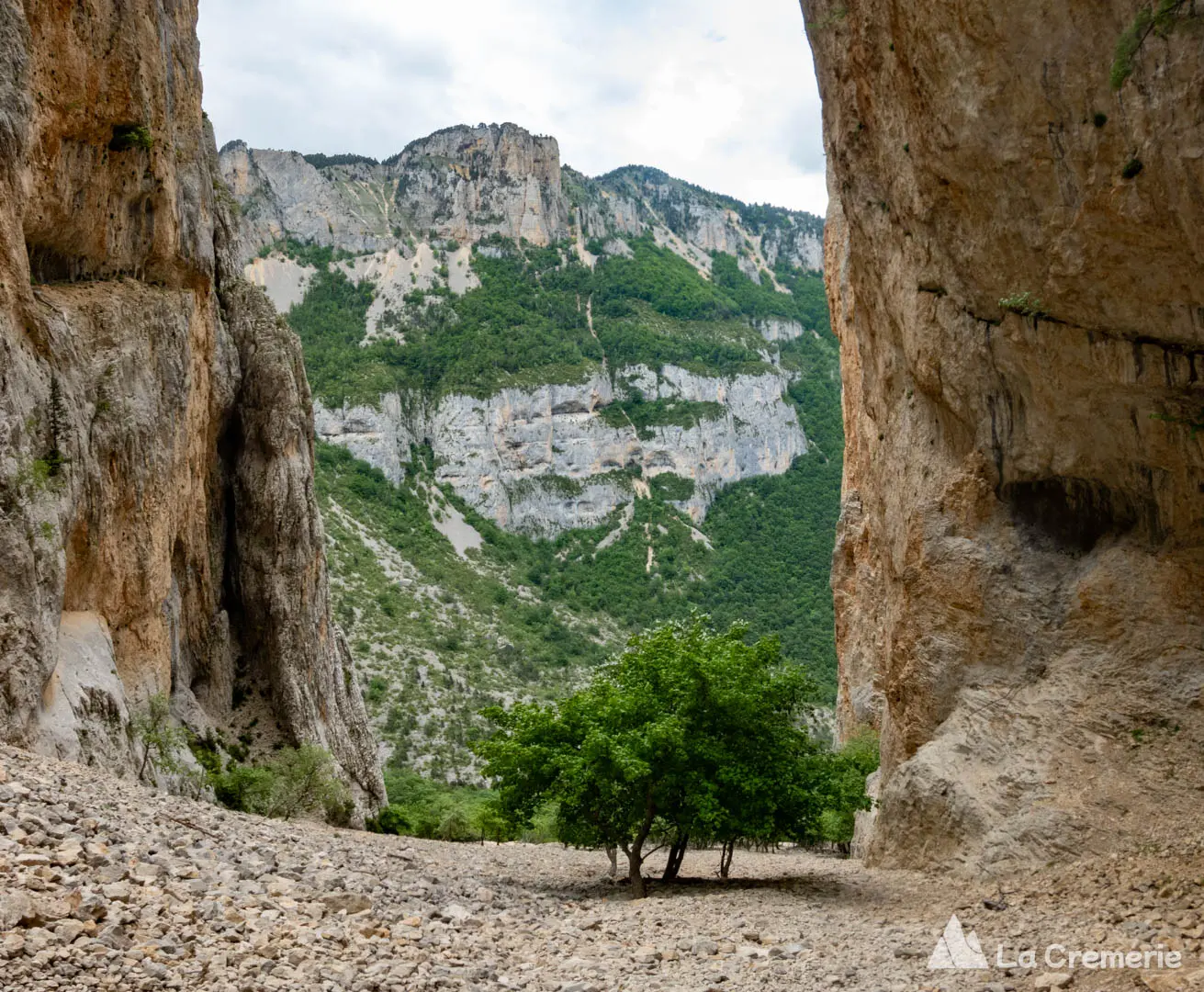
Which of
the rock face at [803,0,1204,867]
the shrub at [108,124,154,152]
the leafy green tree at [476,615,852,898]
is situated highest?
the shrub at [108,124,154,152]

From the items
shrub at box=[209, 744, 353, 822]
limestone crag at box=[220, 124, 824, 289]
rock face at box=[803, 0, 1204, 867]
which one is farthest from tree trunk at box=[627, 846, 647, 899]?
limestone crag at box=[220, 124, 824, 289]

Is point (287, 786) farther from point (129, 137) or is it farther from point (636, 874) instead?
point (129, 137)

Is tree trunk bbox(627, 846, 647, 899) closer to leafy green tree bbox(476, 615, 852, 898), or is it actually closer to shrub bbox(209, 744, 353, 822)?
leafy green tree bbox(476, 615, 852, 898)

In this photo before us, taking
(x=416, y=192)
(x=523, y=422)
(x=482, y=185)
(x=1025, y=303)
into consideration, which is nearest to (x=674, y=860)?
(x=1025, y=303)

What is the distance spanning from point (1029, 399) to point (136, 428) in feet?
68.0

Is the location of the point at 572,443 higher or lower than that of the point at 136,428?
higher

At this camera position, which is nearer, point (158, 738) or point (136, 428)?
point (158, 738)

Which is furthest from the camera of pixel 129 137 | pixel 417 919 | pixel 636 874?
pixel 129 137

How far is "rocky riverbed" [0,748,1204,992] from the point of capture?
→ 295 inches

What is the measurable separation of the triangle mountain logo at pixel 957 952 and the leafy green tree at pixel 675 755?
5696 millimetres

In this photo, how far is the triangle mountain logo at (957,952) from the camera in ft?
30.9

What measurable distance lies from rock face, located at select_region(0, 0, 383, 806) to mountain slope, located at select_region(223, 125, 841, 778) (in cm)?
2342

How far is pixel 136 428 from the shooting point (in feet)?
83.9

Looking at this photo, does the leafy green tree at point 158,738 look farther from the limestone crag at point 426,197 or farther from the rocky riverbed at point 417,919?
the limestone crag at point 426,197
